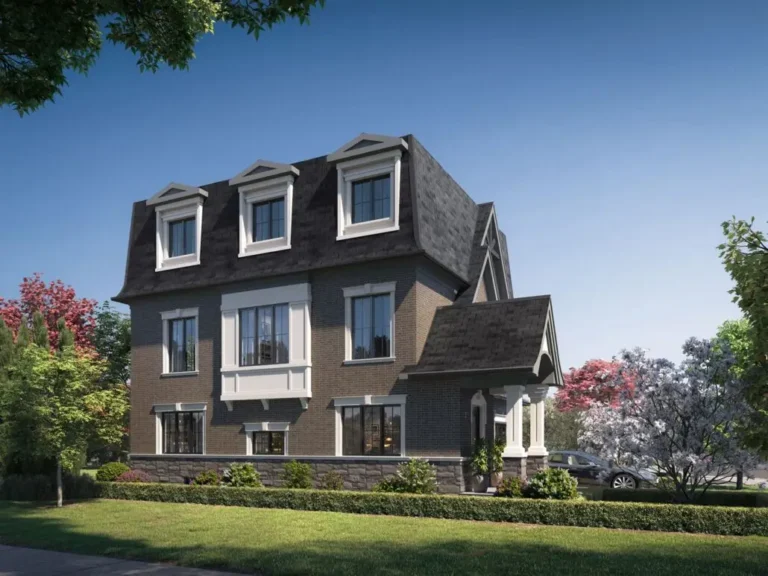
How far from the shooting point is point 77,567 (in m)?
12.1

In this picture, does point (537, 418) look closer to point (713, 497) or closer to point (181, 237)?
point (713, 497)

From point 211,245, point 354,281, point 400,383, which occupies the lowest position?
point 400,383

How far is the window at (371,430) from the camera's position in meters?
21.7

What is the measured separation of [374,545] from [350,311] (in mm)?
10294

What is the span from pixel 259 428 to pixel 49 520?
7296mm

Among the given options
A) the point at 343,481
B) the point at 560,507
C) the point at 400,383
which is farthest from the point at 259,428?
the point at 560,507

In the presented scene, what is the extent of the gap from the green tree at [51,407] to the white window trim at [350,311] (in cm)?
757

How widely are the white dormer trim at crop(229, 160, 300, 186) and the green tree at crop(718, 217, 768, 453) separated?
15.9m

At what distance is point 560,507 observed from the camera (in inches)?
639

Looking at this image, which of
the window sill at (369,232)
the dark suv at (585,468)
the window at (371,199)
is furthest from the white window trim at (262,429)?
the dark suv at (585,468)

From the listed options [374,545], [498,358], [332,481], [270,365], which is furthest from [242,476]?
[374,545]

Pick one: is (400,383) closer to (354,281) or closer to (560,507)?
(354,281)

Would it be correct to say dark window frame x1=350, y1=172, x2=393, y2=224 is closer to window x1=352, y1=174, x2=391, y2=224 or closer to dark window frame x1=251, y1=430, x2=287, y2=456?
window x1=352, y1=174, x2=391, y2=224

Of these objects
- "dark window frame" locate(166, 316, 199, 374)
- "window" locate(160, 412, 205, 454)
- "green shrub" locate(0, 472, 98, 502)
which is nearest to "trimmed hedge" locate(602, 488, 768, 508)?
"window" locate(160, 412, 205, 454)
